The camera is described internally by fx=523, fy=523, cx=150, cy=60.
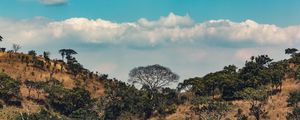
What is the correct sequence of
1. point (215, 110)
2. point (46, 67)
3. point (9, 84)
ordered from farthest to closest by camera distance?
point (46, 67)
point (9, 84)
point (215, 110)

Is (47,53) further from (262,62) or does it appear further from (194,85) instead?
(262,62)

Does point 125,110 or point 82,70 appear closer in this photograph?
point 125,110

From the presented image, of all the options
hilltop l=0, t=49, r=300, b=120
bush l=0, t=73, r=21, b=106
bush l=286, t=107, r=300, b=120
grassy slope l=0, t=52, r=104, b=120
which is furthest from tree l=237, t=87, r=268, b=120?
bush l=0, t=73, r=21, b=106

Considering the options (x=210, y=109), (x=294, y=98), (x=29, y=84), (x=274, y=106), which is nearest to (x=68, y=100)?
(x=29, y=84)

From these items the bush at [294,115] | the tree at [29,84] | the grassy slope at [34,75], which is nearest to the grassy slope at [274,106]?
the bush at [294,115]

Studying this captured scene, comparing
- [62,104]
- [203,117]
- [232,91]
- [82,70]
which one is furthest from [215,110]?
[82,70]

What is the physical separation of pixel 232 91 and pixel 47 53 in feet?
246

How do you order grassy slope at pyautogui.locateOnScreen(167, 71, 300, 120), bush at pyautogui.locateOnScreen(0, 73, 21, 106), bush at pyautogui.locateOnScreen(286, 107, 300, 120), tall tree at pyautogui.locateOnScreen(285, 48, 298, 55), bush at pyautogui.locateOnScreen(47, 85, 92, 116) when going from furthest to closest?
tall tree at pyautogui.locateOnScreen(285, 48, 298, 55)
bush at pyautogui.locateOnScreen(47, 85, 92, 116)
bush at pyautogui.locateOnScreen(0, 73, 21, 106)
grassy slope at pyautogui.locateOnScreen(167, 71, 300, 120)
bush at pyautogui.locateOnScreen(286, 107, 300, 120)

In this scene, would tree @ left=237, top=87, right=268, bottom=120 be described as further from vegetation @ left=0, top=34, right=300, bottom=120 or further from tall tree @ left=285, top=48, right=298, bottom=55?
tall tree @ left=285, top=48, right=298, bottom=55

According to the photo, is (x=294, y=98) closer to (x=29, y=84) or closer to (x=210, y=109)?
(x=210, y=109)

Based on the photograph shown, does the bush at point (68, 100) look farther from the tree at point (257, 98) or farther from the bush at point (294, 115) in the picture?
the bush at point (294, 115)

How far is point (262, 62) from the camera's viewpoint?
17362cm

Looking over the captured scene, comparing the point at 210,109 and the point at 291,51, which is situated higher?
the point at 291,51

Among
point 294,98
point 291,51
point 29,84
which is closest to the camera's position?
point 294,98
